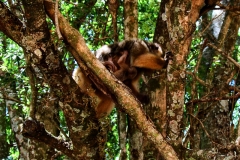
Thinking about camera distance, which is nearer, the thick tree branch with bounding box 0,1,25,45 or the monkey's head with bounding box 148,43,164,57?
the thick tree branch with bounding box 0,1,25,45

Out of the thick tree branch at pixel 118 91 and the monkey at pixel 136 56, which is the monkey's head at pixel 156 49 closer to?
the monkey at pixel 136 56

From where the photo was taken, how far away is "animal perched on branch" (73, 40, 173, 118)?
489cm

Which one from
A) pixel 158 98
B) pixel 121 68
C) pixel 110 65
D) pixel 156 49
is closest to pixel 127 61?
pixel 121 68

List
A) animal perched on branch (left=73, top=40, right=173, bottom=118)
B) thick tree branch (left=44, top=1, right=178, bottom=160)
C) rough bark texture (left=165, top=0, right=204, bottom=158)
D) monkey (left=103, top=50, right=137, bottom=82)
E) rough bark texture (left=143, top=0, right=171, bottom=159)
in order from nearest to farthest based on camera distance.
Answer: thick tree branch (left=44, top=1, right=178, bottom=160), rough bark texture (left=165, top=0, right=204, bottom=158), rough bark texture (left=143, top=0, right=171, bottom=159), animal perched on branch (left=73, top=40, right=173, bottom=118), monkey (left=103, top=50, right=137, bottom=82)

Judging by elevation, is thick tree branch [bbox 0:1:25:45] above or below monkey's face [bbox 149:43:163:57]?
below

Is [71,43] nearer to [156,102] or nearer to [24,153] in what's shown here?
[156,102]

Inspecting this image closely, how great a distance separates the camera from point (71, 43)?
134 inches

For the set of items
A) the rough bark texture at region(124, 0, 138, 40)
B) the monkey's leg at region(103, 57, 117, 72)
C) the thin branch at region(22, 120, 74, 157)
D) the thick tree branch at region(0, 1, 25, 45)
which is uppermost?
the rough bark texture at region(124, 0, 138, 40)

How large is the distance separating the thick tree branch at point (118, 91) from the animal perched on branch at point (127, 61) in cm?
139

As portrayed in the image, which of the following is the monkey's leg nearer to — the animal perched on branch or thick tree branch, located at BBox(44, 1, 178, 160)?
the animal perched on branch

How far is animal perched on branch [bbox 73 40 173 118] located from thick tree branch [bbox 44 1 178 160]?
1.39 meters

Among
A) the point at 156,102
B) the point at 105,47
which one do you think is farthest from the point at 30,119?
the point at 105,47

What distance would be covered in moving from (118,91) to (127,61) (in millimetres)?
2016

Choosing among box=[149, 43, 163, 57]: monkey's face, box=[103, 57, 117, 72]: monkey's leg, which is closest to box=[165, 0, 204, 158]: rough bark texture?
box=[149, 43, 163, 57]: monkey's face
